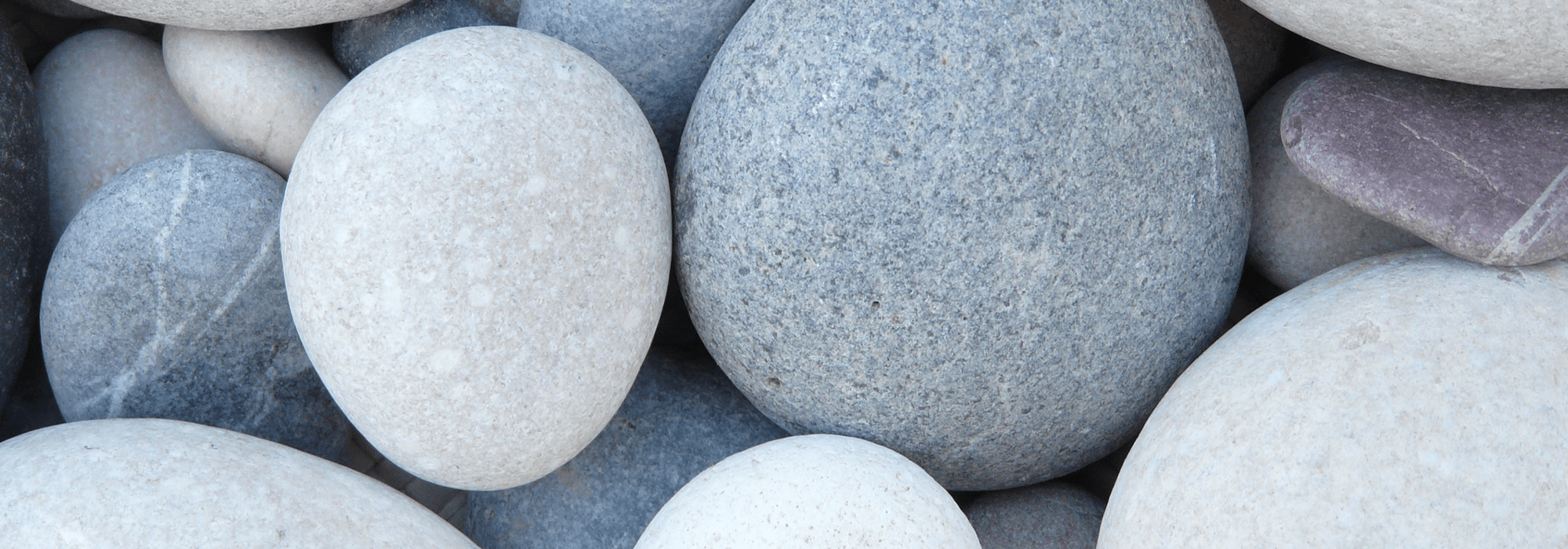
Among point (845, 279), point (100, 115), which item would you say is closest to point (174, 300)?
point (100, 115)

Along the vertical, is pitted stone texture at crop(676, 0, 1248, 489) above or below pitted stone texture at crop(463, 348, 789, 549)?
above

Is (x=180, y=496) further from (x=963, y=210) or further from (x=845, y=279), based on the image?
(x=963, y=210)

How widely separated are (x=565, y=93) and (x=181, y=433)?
2.28 feet

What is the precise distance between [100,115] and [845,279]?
1312 mm

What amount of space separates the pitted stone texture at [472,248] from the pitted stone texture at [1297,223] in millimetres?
975

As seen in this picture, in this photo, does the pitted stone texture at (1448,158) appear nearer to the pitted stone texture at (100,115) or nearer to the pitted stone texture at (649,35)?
the pitted stone texture at (649,35)

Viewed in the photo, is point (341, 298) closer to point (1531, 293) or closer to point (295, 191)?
point (295, 191)

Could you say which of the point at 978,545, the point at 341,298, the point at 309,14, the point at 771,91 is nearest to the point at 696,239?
the point at 771,91

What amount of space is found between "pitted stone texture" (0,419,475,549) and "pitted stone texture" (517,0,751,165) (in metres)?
0.71

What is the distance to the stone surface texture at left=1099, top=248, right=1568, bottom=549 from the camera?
1.13m

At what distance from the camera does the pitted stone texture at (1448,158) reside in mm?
1243

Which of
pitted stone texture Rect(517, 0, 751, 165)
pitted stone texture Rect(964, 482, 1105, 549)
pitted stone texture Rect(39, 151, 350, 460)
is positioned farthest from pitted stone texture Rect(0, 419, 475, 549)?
pitted stone texture Rect(964, 482, 1105, 549)

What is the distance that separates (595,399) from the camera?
1.30 meters

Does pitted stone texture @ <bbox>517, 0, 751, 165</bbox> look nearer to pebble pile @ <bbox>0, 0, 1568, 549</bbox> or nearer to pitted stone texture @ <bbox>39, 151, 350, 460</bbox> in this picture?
pebble pile @ <bbox>0, 0, 1568, 549</bbox>
